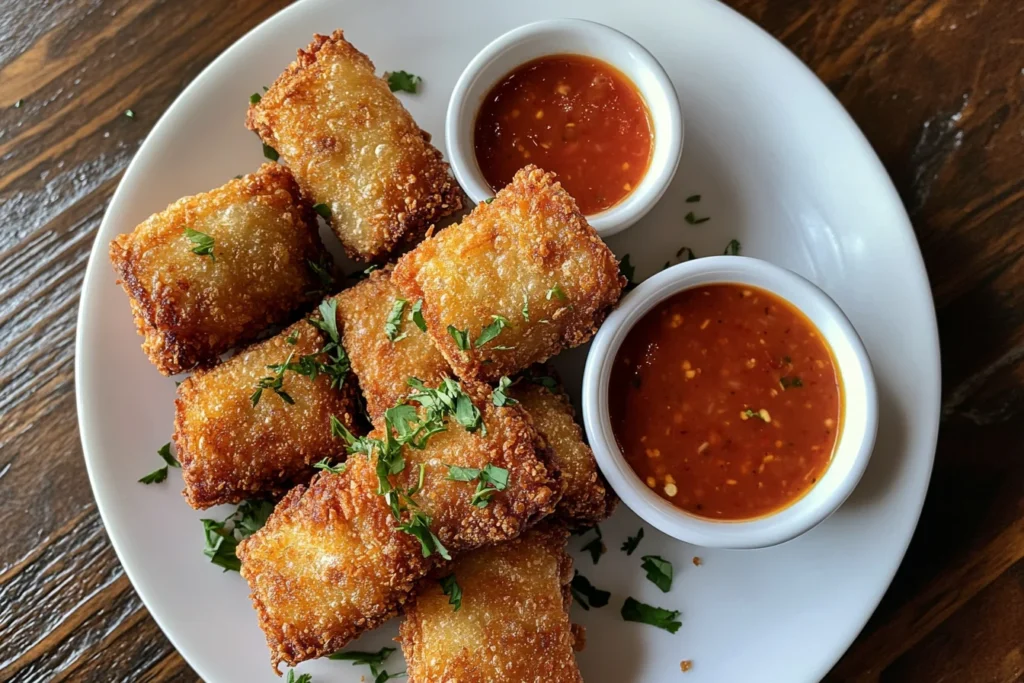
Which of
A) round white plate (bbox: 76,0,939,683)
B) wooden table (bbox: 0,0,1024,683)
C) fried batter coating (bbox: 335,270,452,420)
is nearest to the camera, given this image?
fried batter coating (bbox: 335,270,452,420)

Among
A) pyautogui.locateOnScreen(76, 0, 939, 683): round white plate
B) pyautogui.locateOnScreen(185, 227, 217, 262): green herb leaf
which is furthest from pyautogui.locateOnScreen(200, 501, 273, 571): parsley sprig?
pyautogui.locateOnScreen(185, 227, 217, 262): green herb leaf

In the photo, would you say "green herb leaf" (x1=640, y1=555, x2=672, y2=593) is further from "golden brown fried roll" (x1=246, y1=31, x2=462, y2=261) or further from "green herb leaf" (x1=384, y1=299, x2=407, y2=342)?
"golden brown fried roll" (x1=246, y1=31, x2=462, y2=261)

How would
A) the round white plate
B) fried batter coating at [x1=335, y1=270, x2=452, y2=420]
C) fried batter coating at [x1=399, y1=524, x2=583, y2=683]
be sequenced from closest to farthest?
1. fried batter coating at [x1=399, y1=524, x2=583, y2=683]
2. fried batter coating at [x1=335, y1=270, x2=452, y2=420]
3. the round white plate

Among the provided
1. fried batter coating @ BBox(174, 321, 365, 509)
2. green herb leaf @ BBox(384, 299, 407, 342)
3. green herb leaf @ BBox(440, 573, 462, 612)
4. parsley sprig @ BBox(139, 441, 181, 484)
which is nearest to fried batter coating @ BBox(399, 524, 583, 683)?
green herb leaf @ BBox(440, 573, 462, 612)

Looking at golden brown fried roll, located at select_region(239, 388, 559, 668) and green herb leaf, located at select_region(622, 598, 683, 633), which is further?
green herb leaf, located at select_region(622, 598, 683, 633)

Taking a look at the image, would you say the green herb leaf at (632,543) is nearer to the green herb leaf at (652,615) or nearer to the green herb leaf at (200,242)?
the green herb leaf at (652,615)

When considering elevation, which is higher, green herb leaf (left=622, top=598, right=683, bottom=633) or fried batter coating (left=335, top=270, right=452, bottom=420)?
fried batter coating (left=335, top=270, right=452, bottom=420)

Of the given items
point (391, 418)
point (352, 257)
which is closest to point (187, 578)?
point (391, 418)

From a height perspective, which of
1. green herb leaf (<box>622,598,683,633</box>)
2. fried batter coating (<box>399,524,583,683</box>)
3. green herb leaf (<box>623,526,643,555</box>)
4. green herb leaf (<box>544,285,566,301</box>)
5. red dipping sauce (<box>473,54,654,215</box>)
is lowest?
green herb leaf (<box>622,598,683,633</box>)
